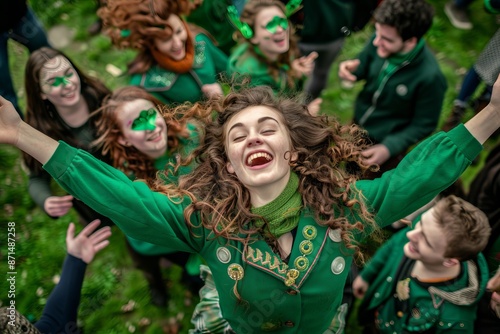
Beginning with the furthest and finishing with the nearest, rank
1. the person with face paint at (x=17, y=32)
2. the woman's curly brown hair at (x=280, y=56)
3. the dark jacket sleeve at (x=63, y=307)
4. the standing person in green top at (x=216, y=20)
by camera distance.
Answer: the standing person in green top at (x=216, y=20)
the person with face paint at (x=17, y=32)
the woman's curly brown hair at (x=280, y=56)
the dark jacket sleeve at (x=63, y=307)

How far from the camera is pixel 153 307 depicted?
3902 millimetres

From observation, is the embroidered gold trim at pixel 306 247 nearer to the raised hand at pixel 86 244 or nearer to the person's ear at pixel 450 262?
the person's ear at pixel 450 262

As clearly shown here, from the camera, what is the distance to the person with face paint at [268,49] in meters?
3.62

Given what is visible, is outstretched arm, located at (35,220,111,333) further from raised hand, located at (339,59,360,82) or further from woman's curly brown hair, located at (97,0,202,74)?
raised hand, located at (339,59,360,82)

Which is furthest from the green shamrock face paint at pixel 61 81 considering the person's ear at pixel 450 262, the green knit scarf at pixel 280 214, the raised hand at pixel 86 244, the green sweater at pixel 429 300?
the person's ear at pixel 450 262

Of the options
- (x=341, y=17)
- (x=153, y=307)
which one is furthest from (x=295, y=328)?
(x=341, y=17)

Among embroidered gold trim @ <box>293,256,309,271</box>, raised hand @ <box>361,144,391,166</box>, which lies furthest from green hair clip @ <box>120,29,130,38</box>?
embroidered gold trim @ <box>293,256,309,271</box>

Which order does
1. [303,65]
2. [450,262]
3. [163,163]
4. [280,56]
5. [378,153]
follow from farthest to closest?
1. [303,65]
2. [280,56]
3. [378,153]
4. [163,163]
5. [450,262]

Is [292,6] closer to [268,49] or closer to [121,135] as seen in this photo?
[268,49]

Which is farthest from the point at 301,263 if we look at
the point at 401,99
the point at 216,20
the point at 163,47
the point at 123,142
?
the point at 216,20

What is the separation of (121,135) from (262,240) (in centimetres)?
140

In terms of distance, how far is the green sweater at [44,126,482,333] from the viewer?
214 centimetres

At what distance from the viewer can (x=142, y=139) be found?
10.5 ft

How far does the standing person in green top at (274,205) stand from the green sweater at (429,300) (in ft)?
1.76
